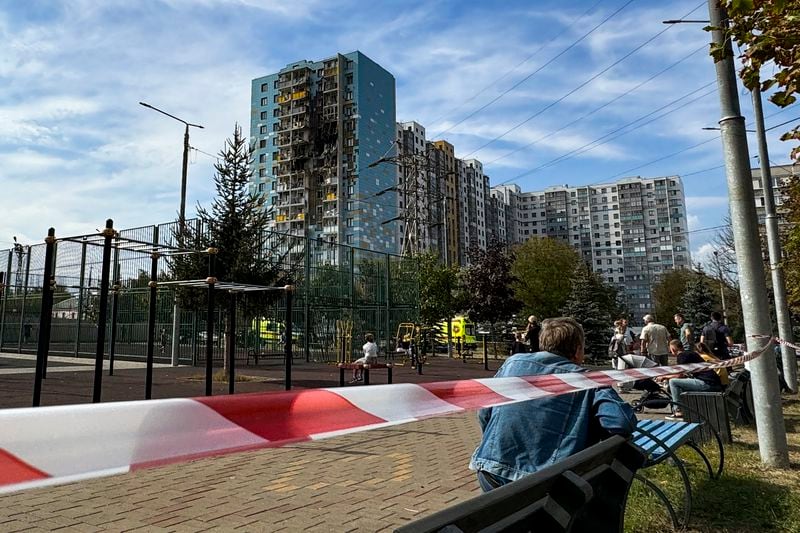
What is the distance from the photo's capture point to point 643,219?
448 ft

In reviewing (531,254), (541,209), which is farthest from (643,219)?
(531,254)

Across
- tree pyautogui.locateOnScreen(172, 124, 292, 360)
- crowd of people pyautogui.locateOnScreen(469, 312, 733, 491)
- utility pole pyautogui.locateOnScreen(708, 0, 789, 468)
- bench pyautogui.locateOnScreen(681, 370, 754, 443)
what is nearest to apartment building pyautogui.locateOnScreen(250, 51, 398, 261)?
tree pyautogui.locateOnScreen(172, 124, 292, 360)

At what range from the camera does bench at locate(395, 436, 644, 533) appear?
1464 mm

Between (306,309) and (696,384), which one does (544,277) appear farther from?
(696,384)

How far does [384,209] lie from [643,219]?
249ft

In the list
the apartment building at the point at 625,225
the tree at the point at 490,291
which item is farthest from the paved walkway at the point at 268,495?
the apartment building at the point at 625,225

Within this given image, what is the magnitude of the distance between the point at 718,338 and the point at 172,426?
1267cm

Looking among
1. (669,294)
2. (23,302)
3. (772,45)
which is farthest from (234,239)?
(669,294)

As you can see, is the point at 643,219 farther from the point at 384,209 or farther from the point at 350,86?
the point at 350,86

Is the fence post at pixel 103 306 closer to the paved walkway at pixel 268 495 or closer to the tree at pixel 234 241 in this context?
the paved walkway at pixel 268 495

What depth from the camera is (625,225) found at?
13775cm

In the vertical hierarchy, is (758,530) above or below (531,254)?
below

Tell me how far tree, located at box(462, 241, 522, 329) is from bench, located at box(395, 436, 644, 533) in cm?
2871

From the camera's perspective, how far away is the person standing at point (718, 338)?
461 inches
